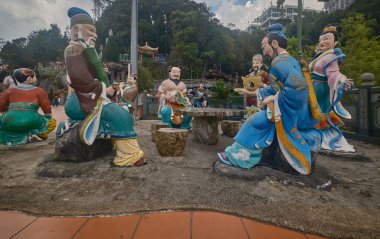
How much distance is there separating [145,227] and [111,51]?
119 ft

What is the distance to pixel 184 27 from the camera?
112 ft

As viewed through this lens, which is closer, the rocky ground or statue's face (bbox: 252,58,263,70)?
the rocky ground

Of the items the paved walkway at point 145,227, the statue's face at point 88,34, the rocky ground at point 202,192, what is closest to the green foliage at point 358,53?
the rocky ground at point 202,192

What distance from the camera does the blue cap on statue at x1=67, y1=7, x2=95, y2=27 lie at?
3.20 m

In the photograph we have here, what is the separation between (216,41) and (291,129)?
109 ft

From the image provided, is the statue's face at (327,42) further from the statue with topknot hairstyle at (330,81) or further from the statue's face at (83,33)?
the statue's face at (83,33)

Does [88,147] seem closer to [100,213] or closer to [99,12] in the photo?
[100,213]

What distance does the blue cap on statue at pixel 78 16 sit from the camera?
3203 millimetres

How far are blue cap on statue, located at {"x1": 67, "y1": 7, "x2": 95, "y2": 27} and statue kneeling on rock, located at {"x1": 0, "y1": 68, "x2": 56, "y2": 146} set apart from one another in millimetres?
2680

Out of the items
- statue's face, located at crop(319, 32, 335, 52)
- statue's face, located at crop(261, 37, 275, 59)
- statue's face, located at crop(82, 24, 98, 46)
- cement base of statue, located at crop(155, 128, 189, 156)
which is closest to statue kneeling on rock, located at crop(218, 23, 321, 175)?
statue's face, located at crop(261, 37, 275, 59)

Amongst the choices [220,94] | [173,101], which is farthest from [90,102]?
[220,94]

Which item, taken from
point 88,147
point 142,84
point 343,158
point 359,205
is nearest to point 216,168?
point 359,205

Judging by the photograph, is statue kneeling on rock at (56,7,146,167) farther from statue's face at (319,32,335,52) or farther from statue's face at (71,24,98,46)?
statue's face at (319,32,335,52)

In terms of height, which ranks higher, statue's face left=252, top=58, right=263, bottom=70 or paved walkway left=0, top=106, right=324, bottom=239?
statue's face left=252, top=58, right=263, bottom=70
